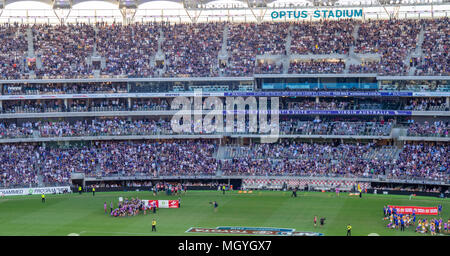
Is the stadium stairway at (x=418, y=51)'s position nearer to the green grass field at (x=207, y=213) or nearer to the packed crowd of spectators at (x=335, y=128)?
the packed crowd of spectators at (x=335, y=128)

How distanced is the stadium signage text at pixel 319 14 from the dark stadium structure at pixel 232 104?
4.08 ft

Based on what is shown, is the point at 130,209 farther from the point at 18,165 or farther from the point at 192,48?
the point at 192,48

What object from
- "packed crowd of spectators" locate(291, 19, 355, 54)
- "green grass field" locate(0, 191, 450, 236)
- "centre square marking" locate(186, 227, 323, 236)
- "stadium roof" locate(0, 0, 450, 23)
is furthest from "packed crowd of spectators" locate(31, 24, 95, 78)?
"centre square marking" locate(186, 227, 323, 236)

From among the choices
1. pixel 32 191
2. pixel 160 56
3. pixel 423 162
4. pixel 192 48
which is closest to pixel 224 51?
pixel 192 48

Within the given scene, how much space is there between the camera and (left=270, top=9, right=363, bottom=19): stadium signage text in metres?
70.9

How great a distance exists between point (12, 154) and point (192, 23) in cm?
2835

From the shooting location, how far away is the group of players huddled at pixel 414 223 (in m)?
37.9

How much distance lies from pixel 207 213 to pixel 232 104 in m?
22.1

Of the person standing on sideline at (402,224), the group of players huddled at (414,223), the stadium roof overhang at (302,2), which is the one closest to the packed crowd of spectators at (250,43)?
the stadium roof overhang at (302,2)

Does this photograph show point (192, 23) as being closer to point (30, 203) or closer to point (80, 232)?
point (30, 203)

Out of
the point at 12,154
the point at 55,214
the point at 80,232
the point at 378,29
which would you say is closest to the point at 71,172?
the point at 12,154

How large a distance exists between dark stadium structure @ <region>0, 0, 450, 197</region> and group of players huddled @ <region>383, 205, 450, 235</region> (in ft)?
47.7

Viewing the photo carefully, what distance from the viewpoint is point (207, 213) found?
46.4 metres

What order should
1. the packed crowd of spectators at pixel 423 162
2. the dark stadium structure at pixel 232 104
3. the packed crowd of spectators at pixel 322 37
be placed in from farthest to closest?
the packed crowd of spectators at pixel 322 37
the dark stadium structure at pixel 232 104
the packed crowd of spectators at pixel 423 162
